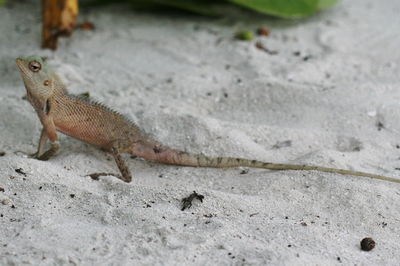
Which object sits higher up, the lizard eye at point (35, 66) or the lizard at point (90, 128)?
the lizard eye at point (35, 66)

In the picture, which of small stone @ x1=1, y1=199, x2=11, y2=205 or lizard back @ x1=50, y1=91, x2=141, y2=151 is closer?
small stone @ x1=1, y1=199, x2=11, y2=205

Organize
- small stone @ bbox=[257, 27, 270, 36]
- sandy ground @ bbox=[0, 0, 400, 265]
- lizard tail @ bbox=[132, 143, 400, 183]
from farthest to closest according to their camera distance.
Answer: small stone @ bbox=[257, 27, 270, 36]
lizard tail @ bbox=[132, 143, 400, 183]
sandy ground @ bbox=[0, 0, 400, 265]

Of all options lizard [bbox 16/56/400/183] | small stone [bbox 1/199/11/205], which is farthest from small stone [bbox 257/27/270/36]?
small stone [bbox 1/199/11/205]

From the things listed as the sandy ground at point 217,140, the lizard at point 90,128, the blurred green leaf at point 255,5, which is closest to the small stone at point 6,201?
the sandy ground at point 217,140

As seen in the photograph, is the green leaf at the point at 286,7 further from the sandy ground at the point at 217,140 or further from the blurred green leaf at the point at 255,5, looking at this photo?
the sandy ground at the point at 217,140

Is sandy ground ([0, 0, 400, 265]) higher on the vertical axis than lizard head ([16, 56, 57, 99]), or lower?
lower

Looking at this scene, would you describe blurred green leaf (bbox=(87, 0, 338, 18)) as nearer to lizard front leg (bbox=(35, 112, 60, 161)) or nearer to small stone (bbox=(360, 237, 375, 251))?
lizard front leg (bbox=(35, 112, 60, 161))
